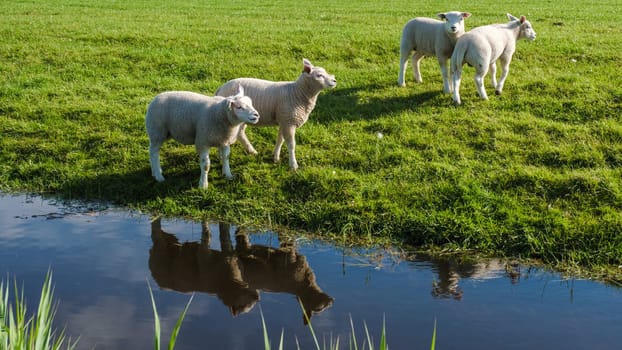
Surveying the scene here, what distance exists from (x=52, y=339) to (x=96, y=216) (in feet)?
9.99

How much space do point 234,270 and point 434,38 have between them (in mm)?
5720

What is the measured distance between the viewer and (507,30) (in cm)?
1105

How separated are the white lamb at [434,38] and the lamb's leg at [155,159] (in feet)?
14.8

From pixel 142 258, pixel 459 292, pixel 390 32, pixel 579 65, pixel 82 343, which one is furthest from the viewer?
pixel 390 32

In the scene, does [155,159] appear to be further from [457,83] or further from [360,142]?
[457,83]

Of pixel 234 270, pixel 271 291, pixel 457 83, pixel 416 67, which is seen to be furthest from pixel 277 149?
pixel 416 67

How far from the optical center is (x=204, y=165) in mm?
8820

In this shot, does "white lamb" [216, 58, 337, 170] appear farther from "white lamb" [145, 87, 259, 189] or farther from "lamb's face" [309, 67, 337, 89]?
"white lamb" [145, 87, 259, 189]

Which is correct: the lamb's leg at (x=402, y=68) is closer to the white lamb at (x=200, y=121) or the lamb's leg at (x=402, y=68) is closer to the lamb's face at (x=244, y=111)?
the white lamb at (x=200, y=121)

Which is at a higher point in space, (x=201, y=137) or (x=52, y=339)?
(x=201, y=137)

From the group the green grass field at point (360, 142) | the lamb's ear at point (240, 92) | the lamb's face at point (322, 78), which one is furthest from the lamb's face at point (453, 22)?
the lamb's ear at point (240, 92)

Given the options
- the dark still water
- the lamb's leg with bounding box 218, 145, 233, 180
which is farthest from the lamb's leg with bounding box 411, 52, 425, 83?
the dark still water

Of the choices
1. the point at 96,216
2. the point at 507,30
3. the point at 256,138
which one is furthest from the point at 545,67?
the point at 96,216

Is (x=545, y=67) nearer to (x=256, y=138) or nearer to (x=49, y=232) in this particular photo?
(x=256, y=138)
